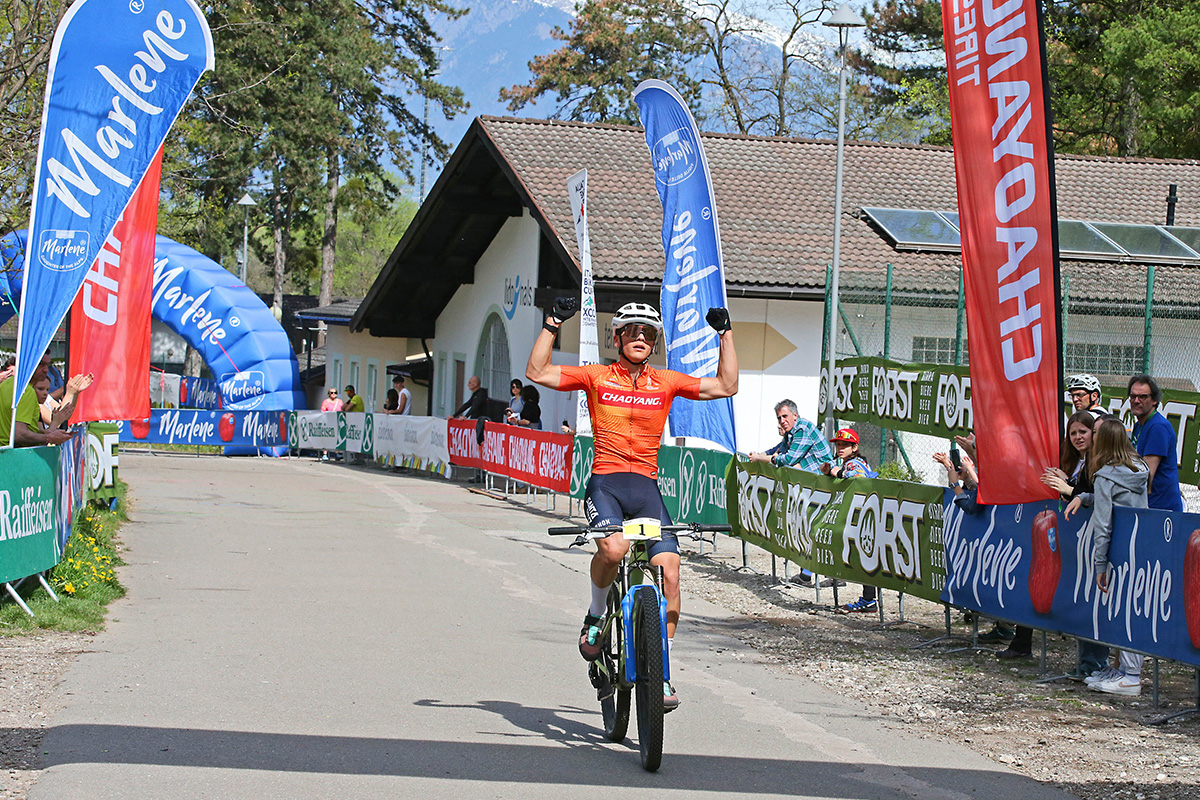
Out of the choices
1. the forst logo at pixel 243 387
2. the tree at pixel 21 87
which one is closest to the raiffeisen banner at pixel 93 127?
the tree at pixel 21 87

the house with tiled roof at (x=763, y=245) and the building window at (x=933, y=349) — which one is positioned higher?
the house with tiled roof at (x=763, y=245)

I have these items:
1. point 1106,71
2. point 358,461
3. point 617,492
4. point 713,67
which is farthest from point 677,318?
point 713,67

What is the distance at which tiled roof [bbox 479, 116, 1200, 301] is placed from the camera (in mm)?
23578

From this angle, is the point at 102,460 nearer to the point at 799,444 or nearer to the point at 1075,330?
the point at 799,444

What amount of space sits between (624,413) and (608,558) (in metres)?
0.73

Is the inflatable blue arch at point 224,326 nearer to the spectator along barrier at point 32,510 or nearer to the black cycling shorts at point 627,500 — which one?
the spectator along barrier at point 32,510

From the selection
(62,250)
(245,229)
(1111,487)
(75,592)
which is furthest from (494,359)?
(1111,487)

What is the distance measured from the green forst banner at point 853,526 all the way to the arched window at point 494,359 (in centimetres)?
1678

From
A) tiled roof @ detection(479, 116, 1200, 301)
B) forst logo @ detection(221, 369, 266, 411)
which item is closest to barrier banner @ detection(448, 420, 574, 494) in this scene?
tiled roof @ detection(479, 116, 1200, 301)

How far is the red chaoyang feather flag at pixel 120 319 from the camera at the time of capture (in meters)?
11.2

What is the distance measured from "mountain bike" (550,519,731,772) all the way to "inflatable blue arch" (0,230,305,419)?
29688 millimetres

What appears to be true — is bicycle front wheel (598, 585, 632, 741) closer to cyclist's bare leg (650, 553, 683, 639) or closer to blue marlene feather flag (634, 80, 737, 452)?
cyclist's bare leg (650, 553, 683, 639)

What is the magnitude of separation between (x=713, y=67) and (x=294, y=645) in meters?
45.8

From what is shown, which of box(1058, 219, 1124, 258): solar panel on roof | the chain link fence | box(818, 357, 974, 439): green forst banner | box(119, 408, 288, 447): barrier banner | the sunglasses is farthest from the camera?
box(119, 408, 288, 447): barrier banner
